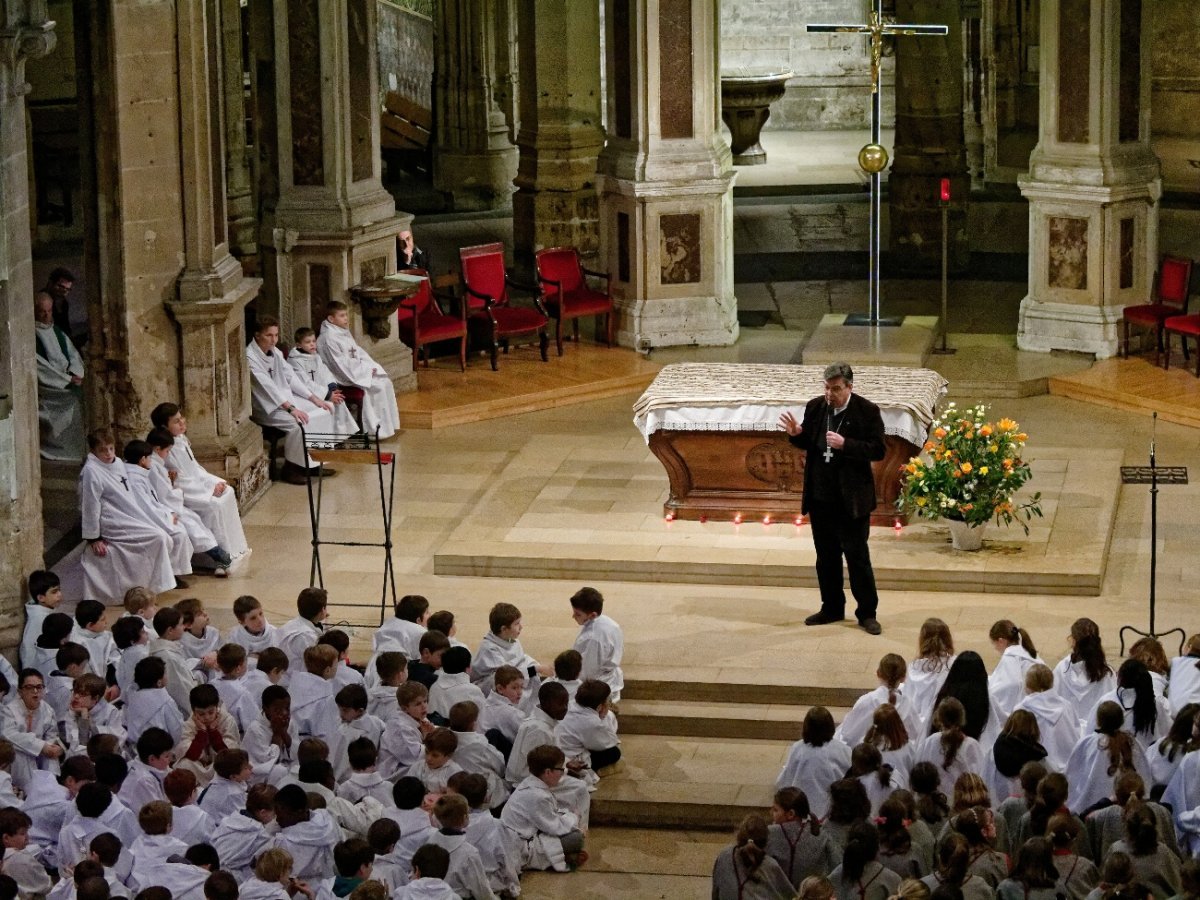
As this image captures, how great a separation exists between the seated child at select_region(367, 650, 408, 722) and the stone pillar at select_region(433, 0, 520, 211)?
1428 cm

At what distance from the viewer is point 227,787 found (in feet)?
34.3

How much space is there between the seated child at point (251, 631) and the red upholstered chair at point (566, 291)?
23.2 feet

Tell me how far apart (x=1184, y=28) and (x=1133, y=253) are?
6.21 m

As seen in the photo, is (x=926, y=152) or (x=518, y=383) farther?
(x=926, y=152)

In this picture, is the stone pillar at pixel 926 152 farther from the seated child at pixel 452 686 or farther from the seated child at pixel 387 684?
the seated child at pixel 387 684

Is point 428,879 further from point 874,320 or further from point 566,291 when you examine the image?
point 566,291

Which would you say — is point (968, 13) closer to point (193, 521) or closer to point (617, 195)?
point (617, 195)

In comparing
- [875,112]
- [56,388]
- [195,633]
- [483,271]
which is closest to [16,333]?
[195,633]

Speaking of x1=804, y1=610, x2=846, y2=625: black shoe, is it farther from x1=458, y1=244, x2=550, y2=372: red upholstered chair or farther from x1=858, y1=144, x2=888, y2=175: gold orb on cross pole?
x1=458, y1=244, x2=550, y2=372: red upholstered chair

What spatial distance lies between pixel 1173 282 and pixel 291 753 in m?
9.18

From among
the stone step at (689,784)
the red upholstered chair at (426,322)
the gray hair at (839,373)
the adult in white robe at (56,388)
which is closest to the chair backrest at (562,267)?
the red upholstered chair at (426,322)

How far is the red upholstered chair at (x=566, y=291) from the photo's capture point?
18734 millimetres

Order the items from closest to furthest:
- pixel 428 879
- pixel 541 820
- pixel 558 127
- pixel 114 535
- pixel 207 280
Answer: pixel 428 879 < pixel 541 820 < pixel 114 535 < pixel 207 280 < pixel 558 127

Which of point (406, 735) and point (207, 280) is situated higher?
point (207, 280)
